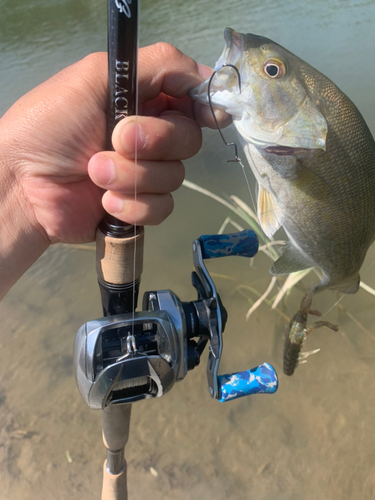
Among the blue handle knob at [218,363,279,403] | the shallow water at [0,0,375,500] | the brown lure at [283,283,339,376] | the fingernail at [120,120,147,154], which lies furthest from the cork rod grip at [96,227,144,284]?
the shallow water at [0,0,375,500]

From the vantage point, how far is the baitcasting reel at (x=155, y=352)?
2.74 feet

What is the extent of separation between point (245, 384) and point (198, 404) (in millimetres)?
1227

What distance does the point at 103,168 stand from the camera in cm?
99

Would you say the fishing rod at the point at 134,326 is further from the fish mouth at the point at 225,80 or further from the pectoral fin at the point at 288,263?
the pectoral fin at the point at 288,263

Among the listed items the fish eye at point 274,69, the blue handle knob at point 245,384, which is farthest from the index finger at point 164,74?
the blue handle knob at point 245,384

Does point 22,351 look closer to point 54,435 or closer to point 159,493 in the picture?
point 54,435

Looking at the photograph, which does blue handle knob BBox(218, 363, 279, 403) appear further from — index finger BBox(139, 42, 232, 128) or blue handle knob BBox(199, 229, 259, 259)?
index finger BBox(139, 42, 232, 128)

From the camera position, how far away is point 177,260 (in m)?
2.58

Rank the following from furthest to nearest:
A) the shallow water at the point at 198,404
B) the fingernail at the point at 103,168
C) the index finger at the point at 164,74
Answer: the shallow water at the point at 198,404, the index finger at the point at 164,74, the fingernail at the point at 103,168

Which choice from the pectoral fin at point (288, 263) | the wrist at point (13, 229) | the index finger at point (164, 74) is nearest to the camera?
the index finger at point (164, 74)

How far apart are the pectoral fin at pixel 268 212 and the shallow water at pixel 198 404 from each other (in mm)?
1168

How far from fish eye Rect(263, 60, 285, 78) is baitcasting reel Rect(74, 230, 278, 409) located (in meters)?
0.52

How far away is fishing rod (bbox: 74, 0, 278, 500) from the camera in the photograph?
2.70ft

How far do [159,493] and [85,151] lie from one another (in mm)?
1633
